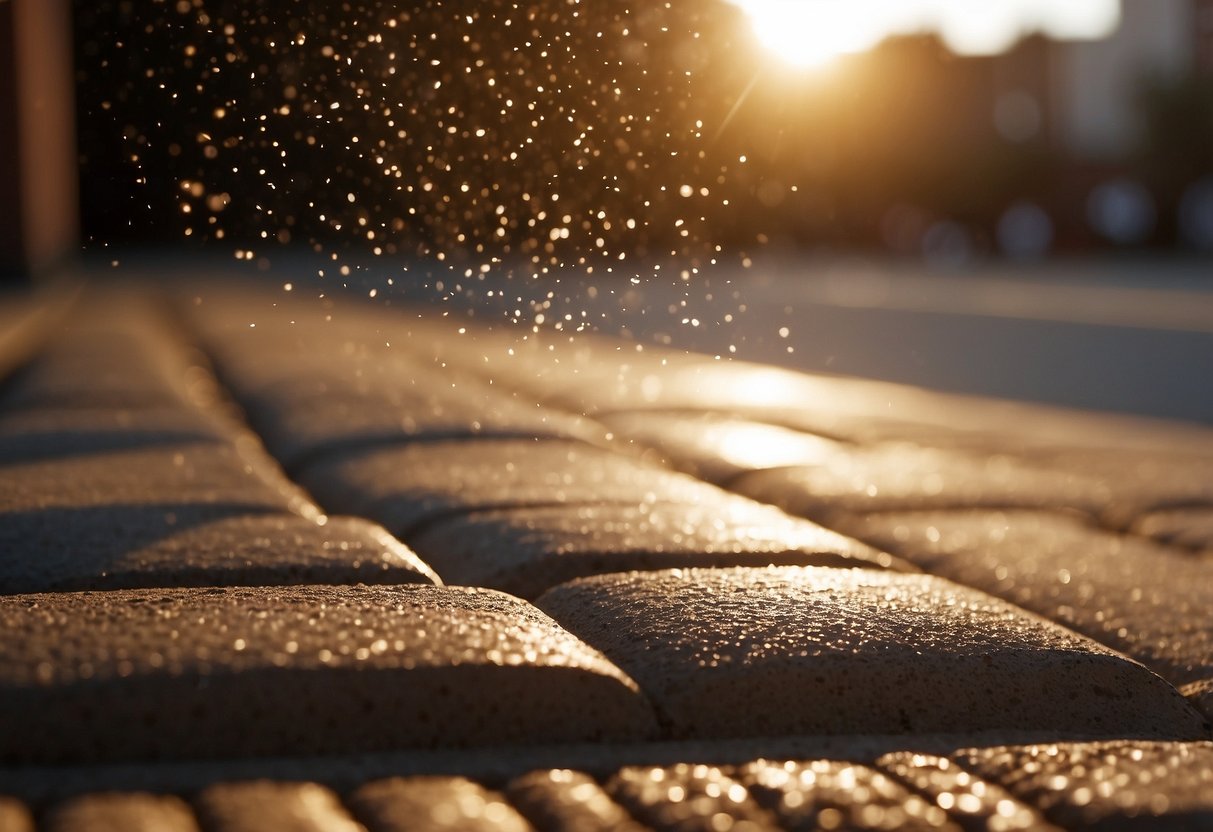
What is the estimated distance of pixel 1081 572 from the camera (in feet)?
5.11

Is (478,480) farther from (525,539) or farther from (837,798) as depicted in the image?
(837,798)

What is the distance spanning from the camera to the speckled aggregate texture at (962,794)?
89 cm

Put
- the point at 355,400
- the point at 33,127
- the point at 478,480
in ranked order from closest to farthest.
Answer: the point at 478,480 → the point at 355,400 → the point at 33,127

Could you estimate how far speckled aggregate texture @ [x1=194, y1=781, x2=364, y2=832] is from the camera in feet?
2.72

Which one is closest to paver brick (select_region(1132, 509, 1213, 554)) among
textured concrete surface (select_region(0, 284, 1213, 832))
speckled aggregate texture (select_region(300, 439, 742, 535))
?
textured concrete surface (select_region(0, 284, 1213, 832))

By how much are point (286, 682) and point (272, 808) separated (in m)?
0.14

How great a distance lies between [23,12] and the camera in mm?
7270

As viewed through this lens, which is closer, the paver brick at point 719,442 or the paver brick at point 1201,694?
the paver brick at point 1201,694

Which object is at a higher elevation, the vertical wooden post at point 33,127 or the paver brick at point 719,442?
the vertical wooden post at point 33,127

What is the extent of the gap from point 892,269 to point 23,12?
19134 mm

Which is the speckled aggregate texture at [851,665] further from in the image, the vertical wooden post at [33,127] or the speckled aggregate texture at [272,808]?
the vertical wooden post at [33,127]

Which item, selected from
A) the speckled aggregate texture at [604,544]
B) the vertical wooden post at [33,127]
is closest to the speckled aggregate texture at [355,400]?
the speckled aggregate texture at [604,544]

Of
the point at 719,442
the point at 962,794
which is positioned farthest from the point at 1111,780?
the point at 719,442

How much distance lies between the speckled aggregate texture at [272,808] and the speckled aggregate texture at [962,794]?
0.33 m
